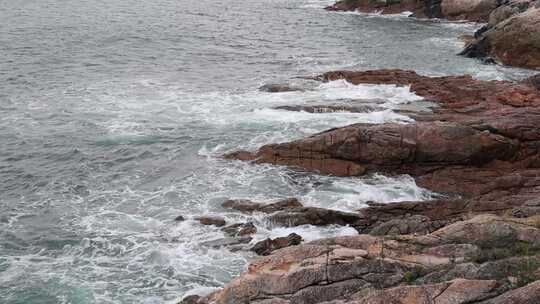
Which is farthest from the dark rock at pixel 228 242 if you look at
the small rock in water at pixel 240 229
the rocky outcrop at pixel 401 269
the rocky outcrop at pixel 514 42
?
the rocky outcrop at pixel 514 42

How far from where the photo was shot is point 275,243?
2148 centimetres

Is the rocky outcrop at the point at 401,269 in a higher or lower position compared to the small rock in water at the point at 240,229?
higher

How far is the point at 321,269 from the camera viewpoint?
1448cm

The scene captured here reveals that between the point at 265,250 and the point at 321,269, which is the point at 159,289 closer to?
the point at 265,250

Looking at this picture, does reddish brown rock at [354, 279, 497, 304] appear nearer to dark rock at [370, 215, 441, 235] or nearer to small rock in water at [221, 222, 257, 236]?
dark rock at [370, 215, 441, 235]

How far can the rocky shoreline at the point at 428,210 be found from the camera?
13.5 m

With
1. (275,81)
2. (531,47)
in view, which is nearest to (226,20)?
(275,81)

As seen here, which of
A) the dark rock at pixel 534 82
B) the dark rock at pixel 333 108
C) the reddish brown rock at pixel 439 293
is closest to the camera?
the reddish brown rock at pixel 439 293

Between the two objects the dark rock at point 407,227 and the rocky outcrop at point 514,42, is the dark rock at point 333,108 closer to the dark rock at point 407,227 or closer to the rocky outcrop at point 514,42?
the dark rock at point 407,227

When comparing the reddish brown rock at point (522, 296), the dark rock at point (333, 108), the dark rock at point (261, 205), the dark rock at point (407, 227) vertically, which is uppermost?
the reddish brown rock at point (522, 296)

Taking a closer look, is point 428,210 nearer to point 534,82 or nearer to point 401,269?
point 401,269

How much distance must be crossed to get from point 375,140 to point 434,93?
1199 centimetres

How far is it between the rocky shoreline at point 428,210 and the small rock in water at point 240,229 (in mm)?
54

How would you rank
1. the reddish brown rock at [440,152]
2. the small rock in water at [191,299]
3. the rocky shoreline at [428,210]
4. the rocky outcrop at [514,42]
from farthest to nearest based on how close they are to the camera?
the rocky outcrop at [514,42]
the reddish brown rock at [440,152]
the small rock in water at [191,299]
the rocky shoreline at [428,210]
